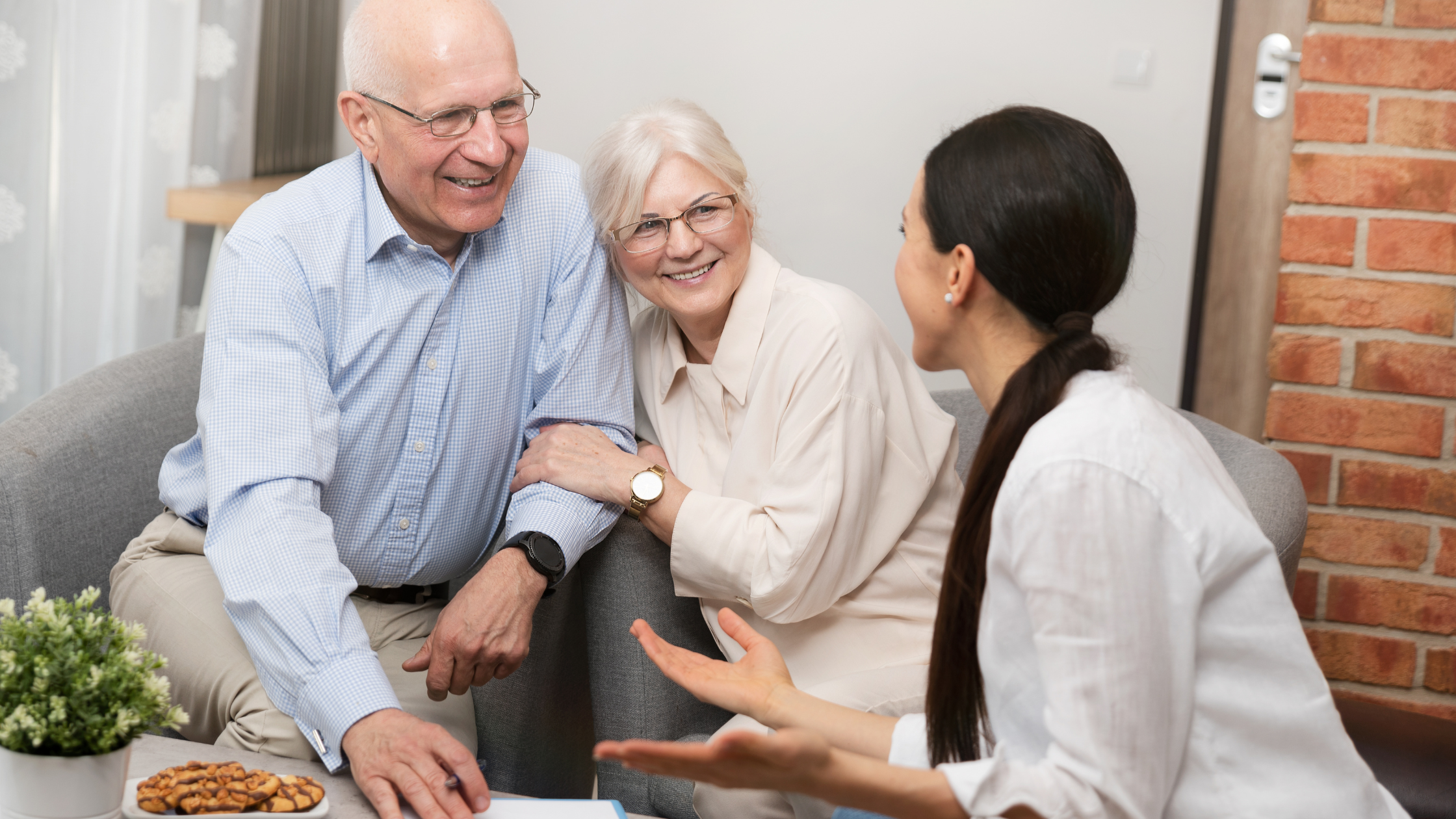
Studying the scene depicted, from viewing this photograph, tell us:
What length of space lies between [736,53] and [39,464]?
1897 millimetres

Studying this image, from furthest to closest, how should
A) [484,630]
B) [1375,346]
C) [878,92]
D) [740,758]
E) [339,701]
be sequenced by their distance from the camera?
[878,92], [1375,346], [484,630], [339,701], [740,758]

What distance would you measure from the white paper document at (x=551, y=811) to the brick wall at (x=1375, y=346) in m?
1.45

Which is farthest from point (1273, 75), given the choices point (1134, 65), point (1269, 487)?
point (1269, 487)

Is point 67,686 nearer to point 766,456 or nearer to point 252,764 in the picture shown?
point 252,764

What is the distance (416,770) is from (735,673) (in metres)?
0.31

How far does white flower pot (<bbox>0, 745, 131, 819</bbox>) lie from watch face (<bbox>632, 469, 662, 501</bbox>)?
0.72 m

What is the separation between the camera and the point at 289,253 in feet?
4.95


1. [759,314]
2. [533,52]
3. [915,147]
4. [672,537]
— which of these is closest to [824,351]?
[759,314]

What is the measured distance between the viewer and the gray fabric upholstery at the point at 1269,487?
1471 millimetres

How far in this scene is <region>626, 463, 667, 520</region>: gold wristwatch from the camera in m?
1.53

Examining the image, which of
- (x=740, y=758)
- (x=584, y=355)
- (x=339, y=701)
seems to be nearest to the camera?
(x=740, y=758)

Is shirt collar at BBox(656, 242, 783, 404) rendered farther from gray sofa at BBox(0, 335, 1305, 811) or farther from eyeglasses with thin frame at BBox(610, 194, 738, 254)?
gray sofa at BBox(0, 335, 1305, 811)

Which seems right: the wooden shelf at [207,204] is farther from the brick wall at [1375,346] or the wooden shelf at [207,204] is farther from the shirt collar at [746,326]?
the brick wall at [1375,346]

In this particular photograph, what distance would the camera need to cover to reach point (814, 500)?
1.45 meters
